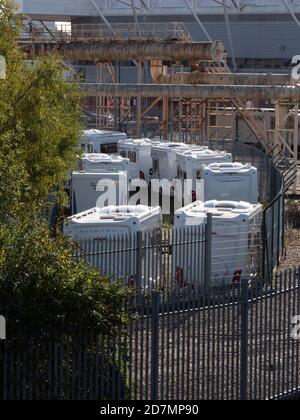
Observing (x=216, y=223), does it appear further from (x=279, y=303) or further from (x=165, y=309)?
(x=165, y=309)

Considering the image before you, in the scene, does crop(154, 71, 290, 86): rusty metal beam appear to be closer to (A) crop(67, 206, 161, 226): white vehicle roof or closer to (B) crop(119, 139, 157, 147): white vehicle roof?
(B) crop(119, 139, 157, 147): white vehicle roof

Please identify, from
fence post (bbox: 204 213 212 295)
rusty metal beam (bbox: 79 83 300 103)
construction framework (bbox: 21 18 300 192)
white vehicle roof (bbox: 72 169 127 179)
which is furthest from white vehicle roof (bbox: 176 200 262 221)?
rusty metal beam (bbox: 79 83 300 103)

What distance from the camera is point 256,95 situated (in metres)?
38.0

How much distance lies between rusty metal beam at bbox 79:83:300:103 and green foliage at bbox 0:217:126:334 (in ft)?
83.1

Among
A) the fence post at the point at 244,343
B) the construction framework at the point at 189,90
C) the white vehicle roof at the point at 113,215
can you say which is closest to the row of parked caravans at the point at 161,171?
the construction framework at the point at 189,90

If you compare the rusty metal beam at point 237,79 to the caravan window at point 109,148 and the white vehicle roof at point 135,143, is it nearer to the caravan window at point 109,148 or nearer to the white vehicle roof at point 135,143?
the caravan window at point 109,148

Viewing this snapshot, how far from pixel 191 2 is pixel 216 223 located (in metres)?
48.0

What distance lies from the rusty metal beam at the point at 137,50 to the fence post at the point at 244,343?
33259 mm

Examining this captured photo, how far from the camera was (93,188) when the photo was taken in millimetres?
25156

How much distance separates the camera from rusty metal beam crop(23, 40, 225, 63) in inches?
1790

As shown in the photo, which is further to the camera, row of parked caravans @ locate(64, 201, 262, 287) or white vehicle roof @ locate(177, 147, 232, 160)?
white vehicle roof @ locate(177, 147, 232, 160)

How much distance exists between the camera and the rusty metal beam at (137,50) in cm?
4547

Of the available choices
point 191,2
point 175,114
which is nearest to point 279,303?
point 175,114

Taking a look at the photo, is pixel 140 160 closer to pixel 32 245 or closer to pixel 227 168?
pixel 227 168
